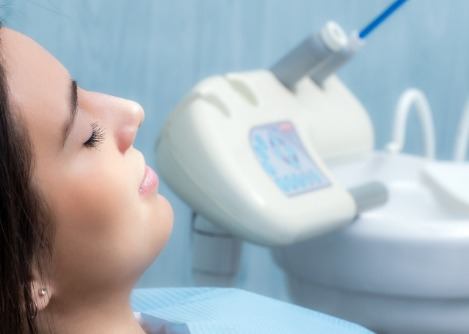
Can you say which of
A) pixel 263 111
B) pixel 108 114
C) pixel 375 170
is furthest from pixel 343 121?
pixel 108 114

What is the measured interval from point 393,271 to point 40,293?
0.49 meters

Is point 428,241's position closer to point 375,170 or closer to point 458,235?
point 458,235

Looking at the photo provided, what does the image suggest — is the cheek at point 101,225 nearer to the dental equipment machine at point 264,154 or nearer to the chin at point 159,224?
the chin at point 159,224

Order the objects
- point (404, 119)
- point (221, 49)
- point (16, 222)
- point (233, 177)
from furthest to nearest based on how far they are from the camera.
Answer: point (404, 119)
point (221, 49)
point (233, 177)
point (16, 222)

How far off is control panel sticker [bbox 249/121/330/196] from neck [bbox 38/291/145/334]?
321 mm

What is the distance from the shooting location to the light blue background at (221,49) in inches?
41.6

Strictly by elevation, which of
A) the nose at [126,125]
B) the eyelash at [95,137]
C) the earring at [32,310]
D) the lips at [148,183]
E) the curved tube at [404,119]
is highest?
the curved tube at [404,119]

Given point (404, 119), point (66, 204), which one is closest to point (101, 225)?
point (66, 204)

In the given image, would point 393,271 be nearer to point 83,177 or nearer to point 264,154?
point 264,154

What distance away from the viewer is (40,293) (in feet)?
1.97

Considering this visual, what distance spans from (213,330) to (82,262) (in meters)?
0.17

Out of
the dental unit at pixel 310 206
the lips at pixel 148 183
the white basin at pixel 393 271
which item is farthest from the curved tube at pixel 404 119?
the lips at pixel 148 183

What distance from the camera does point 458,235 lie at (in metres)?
0.96

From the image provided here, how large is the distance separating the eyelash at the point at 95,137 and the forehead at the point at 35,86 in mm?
30
